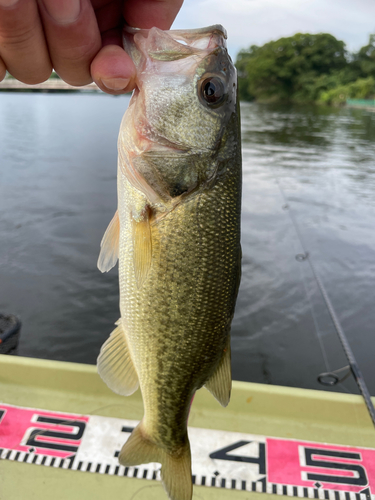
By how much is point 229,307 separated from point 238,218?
1.17 feet

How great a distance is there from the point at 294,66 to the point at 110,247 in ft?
259

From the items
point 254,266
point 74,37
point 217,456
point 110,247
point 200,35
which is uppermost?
point 200,35

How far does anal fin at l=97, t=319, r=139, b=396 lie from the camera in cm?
156

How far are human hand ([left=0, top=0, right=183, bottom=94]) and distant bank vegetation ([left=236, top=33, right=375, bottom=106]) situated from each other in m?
67.9

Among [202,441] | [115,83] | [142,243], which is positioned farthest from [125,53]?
[202,441]

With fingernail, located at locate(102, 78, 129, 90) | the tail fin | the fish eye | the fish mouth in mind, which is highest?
the fish mouth

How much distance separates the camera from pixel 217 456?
2.42 m

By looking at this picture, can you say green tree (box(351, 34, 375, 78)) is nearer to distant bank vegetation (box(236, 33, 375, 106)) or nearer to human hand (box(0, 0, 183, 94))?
distant bank vegetation (box(236, 33, 375, 106))

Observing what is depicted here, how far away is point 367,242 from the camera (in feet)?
25.7

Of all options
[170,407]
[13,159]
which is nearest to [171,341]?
[170,407]

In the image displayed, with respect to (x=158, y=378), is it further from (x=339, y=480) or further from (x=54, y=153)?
(x=54, y=153)

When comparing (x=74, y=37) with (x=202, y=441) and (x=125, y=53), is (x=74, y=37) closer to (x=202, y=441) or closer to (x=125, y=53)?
(x=125, y=53)

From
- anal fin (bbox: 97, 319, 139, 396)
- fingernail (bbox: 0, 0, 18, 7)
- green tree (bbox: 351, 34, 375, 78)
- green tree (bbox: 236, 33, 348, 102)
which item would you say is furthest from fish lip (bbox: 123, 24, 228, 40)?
green tree (bbox: 351, 34, 375, 78)

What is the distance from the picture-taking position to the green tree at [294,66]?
68.8m
